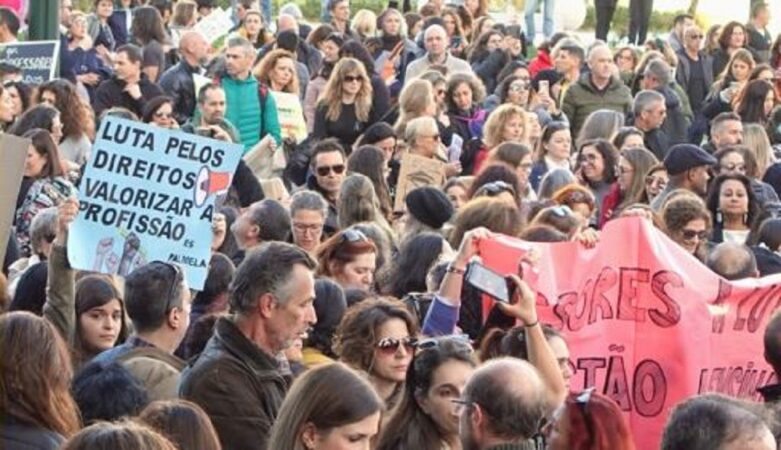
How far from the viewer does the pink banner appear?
919cm

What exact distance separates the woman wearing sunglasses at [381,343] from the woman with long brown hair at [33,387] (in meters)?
1.28

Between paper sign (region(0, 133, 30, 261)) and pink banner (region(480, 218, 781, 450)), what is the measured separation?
3246 millimetres

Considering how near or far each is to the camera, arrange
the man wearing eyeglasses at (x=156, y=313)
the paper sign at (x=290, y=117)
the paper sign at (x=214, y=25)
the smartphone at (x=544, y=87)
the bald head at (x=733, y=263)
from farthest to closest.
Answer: the paper sign at (x=214, y=25)
the smartphone at (x=544, y=87)
the paper sign at (x=290, y=117)
the bald head at (x=733, y=263)
the man wearing eyeglasses at (x=156, y=313)

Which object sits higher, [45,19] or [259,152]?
[45,19]

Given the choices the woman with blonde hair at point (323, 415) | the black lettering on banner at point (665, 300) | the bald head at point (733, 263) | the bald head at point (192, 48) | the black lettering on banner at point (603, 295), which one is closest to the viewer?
the woman with blonde hair at point (323, 415)

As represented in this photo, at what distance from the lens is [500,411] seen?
21.2ft

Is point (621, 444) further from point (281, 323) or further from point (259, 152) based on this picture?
point (259, 152)

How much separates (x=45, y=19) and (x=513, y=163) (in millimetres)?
3166

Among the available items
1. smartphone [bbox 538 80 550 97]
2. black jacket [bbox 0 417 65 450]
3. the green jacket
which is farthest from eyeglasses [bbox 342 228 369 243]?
the green jacket

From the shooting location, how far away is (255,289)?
7.36 metres

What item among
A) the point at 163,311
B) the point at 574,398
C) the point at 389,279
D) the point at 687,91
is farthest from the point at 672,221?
the point at 687,91

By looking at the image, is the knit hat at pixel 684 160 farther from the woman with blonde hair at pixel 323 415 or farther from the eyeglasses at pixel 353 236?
the woman with blonde hair at pixel 323 415

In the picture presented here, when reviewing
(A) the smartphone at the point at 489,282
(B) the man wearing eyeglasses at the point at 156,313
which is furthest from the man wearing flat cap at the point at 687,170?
(B) the man wearing eyeglasses at the point at 156,313

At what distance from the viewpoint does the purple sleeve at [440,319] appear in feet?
27.9
